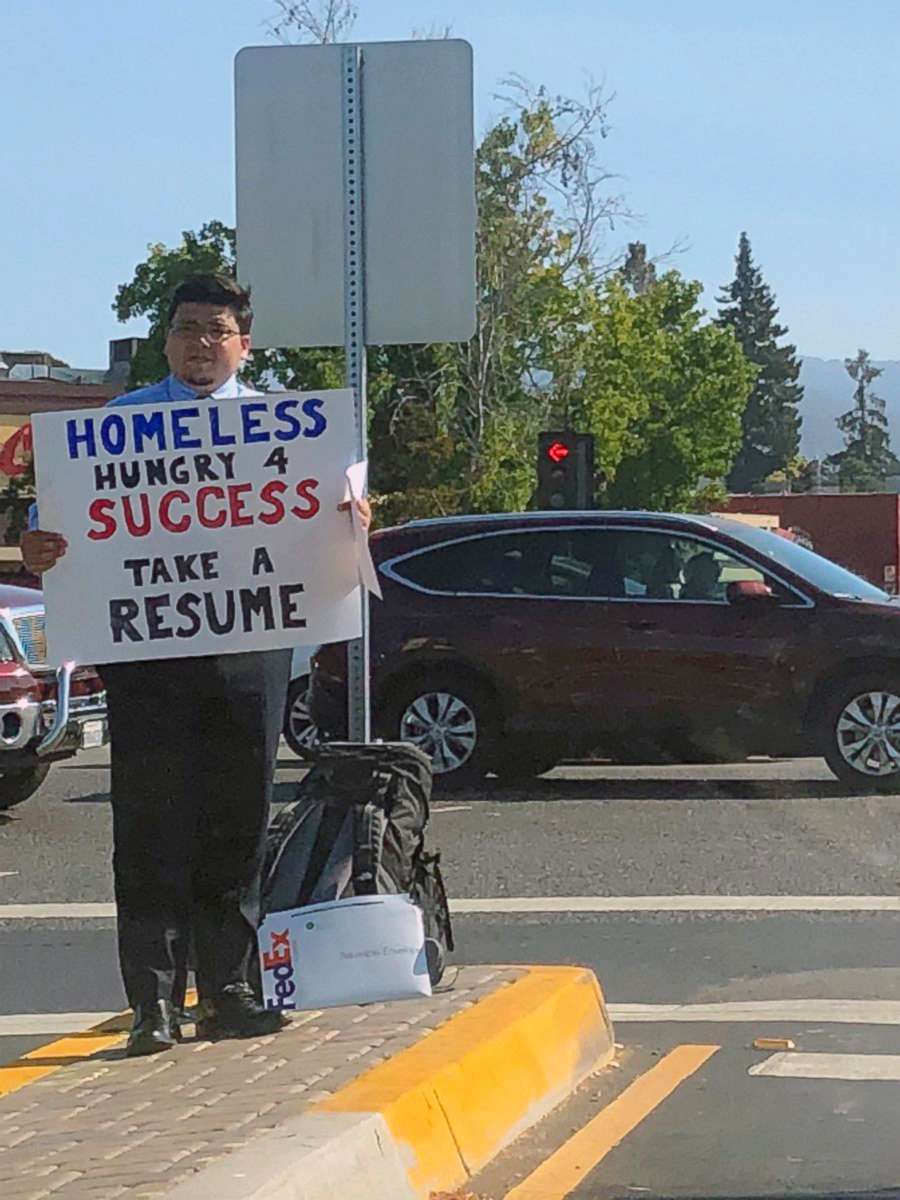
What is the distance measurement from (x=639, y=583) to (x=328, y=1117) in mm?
8802

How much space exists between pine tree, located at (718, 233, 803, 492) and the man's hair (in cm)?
12796

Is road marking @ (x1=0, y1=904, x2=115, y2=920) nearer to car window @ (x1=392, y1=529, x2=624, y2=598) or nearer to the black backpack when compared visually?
the black backpack

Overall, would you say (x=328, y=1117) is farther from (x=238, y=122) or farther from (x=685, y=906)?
(x=685, y=906)

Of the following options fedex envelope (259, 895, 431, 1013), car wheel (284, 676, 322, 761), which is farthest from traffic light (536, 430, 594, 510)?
fedex envelope (259, 895, 431, 1013)

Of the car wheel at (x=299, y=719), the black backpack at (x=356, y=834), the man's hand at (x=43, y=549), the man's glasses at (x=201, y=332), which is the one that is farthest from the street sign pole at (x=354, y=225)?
the car wheel at (x=299, y=719)

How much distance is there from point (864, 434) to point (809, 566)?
15392 centimetres

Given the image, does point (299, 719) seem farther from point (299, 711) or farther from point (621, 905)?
point (621, 905)

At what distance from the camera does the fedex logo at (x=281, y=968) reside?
593 centimetres

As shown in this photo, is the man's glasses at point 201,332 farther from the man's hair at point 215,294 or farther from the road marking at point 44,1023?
the road marking at point 44,1023

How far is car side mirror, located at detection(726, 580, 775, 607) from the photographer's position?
13258 mm

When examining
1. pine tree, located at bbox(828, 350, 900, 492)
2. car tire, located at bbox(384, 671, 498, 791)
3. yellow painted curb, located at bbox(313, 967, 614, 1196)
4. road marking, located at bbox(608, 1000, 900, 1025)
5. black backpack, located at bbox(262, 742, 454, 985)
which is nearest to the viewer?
yellow painted curb, located at bbox(313, 967, 614, 1196)

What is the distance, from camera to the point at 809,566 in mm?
13648

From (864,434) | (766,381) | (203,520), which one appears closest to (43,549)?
(203,520)

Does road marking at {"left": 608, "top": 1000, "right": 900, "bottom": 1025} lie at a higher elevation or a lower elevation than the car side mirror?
lower
